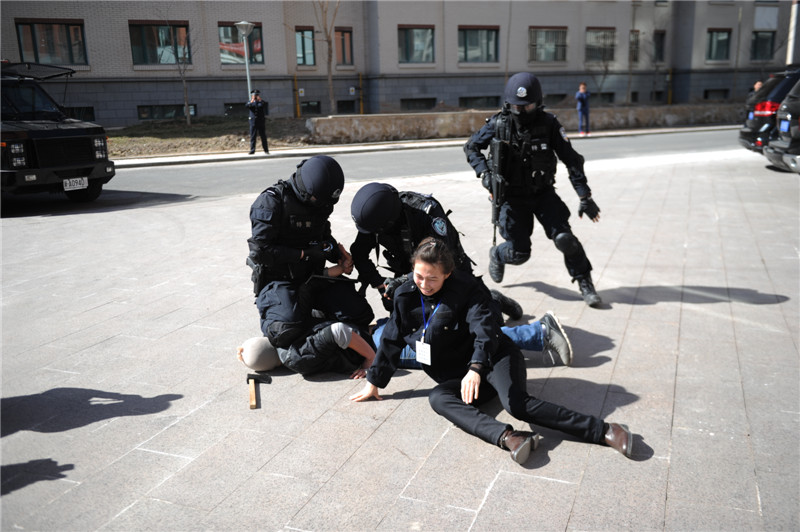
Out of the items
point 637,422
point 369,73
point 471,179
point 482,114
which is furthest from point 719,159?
point 369,73

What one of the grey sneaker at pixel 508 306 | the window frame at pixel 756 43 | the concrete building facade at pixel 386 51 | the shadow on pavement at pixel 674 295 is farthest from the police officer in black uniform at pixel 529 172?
the window frame at pixel 756 43

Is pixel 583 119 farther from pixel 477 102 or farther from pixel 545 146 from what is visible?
pixel 545 146

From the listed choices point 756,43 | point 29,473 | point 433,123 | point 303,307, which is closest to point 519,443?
point 303,307

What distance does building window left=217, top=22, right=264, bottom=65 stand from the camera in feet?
92.7

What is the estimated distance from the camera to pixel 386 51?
30.4 m

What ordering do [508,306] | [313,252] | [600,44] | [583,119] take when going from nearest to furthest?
[313,252] < [508,306] < [583,119] < [600,44]

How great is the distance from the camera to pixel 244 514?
2.88 meters

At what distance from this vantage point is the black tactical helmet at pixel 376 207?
397cm

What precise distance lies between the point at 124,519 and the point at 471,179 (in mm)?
11281

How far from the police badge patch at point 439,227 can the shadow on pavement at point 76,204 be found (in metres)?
8.61

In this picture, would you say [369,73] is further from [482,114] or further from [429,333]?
[429,333]

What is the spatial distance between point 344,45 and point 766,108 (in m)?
21.5

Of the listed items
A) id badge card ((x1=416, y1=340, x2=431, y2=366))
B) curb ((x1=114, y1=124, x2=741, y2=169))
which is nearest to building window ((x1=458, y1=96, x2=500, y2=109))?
curb ((x1=114, y1=124, x2=741, y2=169))

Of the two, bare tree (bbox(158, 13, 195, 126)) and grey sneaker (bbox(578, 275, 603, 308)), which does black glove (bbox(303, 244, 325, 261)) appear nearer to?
grey sneaker (bbox(578, 275, 603, 308))
